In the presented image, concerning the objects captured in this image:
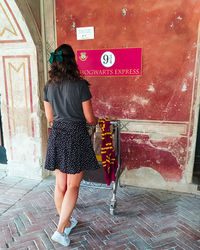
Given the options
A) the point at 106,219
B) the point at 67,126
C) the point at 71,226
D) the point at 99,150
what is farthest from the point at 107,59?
the point at 71,226

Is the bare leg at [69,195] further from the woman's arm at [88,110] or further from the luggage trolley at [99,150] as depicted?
the luggage trolley at [99,150]

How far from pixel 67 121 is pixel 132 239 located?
1603 millimetres

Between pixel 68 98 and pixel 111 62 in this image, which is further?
pixel 111 62

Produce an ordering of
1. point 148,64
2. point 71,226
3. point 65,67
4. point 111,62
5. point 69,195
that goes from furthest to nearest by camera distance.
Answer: point 111,62, point 148,64, point 71,226, point 69,195, point 65,67

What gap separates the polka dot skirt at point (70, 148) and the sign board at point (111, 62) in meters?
1.52

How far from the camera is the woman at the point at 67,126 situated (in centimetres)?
230

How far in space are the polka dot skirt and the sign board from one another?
4.99 ft

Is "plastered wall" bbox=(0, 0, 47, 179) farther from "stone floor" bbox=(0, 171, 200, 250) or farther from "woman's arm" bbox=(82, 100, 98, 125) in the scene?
"woman's arm" bbox=(82, 100, 98, 125)

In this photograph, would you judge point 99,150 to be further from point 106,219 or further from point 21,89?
point 21,89

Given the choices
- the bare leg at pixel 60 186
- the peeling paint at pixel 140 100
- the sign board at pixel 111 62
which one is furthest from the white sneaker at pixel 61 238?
the sign board at pixel 111 62

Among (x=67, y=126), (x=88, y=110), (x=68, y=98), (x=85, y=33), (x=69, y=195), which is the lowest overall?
(x=69, y=195)

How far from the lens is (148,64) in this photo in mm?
3525

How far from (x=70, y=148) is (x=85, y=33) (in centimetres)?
211

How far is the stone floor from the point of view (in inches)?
105
